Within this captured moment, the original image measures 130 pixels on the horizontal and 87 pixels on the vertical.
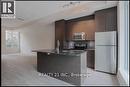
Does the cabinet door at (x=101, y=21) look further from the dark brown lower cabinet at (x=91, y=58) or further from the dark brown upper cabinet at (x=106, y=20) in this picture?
the dark brown lower cabinet at (x=91, y=58)

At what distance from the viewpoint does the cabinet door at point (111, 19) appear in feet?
14.9

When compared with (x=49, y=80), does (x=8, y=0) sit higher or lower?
higher

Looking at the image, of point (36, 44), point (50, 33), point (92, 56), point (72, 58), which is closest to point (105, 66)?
point (92, 56)

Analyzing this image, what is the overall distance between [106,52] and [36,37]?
7193mm

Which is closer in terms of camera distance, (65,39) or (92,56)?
(92,56)

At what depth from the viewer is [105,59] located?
451 cm

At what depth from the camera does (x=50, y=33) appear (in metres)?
9.62

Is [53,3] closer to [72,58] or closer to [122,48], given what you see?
[72,58]

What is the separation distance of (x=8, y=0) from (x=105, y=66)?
3.88 metres

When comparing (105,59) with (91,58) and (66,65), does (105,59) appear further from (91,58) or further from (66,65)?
(66,65)

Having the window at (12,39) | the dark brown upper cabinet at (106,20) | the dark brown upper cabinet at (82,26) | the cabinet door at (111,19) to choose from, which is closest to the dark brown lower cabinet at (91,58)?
the dark brown upper cabinet at (82,26)

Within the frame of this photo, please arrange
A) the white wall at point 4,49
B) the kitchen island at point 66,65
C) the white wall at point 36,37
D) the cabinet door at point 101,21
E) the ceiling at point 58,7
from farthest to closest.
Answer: the white wall at point 4,49 → the white wall at point 36,37 → the cabinet door at point 101,21 → the ceiling at point 58,7 → the kitchen island at point 66,65

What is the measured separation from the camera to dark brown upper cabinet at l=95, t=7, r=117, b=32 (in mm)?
4570

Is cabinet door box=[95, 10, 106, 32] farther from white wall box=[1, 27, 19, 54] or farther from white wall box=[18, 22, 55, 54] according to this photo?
white wall box=[1, 27, 19, 54]
